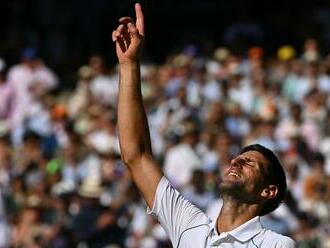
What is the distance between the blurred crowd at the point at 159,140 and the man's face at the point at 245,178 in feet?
20.4

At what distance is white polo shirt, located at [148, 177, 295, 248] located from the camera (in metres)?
5.11

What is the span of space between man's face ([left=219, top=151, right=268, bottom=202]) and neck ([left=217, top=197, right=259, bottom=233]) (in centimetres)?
3

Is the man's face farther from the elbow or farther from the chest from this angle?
the elbow

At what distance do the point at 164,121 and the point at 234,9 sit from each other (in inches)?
290

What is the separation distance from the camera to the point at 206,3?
2333 cm

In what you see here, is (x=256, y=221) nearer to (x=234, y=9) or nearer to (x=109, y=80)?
(x=109, y=80)

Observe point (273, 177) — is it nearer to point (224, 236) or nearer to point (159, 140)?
point (224, 236)

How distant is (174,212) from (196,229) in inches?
5.2

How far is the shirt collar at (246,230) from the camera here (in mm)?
5125

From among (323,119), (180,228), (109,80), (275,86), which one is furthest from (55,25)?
(180,228)

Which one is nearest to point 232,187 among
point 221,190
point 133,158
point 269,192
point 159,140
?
point 221,190

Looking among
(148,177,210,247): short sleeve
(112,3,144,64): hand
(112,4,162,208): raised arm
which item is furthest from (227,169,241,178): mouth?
(112,3,144,64): hand

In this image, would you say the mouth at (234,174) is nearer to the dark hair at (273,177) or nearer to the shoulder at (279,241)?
the dark hair at (273,177)

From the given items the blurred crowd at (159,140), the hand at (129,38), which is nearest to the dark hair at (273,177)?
the hand at (129,38)
